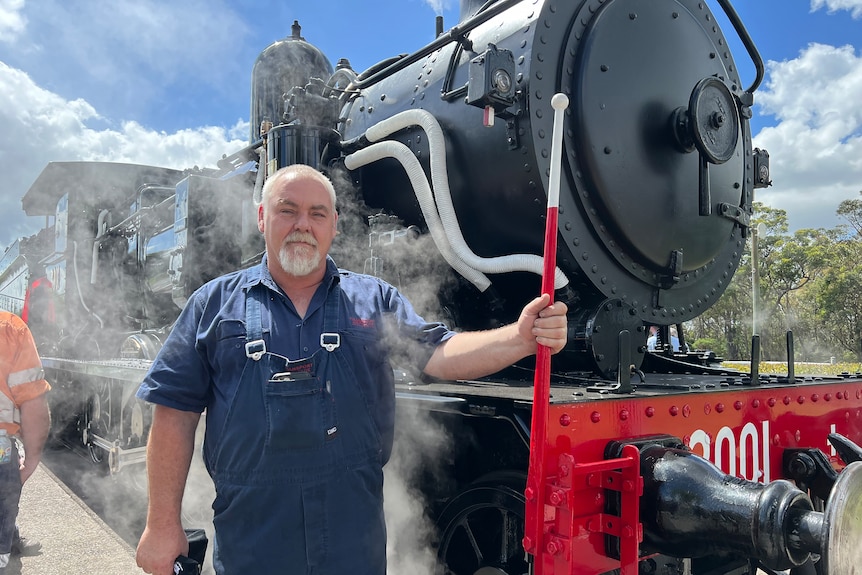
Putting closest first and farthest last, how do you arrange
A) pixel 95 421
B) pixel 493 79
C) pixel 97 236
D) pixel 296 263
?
pixel 296 263 < pixel 493 79 < pixel 95 421 < pixel 97 236

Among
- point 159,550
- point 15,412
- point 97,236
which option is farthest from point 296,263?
point 97,236

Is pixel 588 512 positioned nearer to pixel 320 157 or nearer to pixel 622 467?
pixel 622 467

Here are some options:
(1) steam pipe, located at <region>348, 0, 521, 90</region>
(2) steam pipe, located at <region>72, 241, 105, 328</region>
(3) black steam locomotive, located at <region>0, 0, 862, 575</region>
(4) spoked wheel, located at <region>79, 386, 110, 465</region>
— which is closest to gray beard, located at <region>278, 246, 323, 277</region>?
(3) black steam locomotive, located at <region>0, 0, 862, 575</region>

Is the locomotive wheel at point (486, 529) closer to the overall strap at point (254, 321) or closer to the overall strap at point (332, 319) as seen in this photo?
the overall strap at point (332, 319)

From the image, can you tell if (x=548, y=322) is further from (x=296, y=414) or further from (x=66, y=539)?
(x=66, y=539)

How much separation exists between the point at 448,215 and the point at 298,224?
0.93 m

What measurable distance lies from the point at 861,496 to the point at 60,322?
24.1 ft

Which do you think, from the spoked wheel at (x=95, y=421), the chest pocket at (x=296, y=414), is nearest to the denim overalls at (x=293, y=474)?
the chest pocket at (x=296, y=414)

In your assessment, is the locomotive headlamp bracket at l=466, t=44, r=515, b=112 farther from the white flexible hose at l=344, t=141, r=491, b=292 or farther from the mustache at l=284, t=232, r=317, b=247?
the mustache at l=284, t=232, r=317, b=247

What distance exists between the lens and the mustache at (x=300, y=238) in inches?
65.2

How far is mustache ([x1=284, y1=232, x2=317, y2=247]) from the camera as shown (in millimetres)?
1655

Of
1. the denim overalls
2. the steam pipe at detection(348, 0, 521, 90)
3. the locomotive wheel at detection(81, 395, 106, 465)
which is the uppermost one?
the steam pipe at detection(348, 0, 521, 90)

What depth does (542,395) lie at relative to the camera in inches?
55.9

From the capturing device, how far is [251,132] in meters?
4.88
